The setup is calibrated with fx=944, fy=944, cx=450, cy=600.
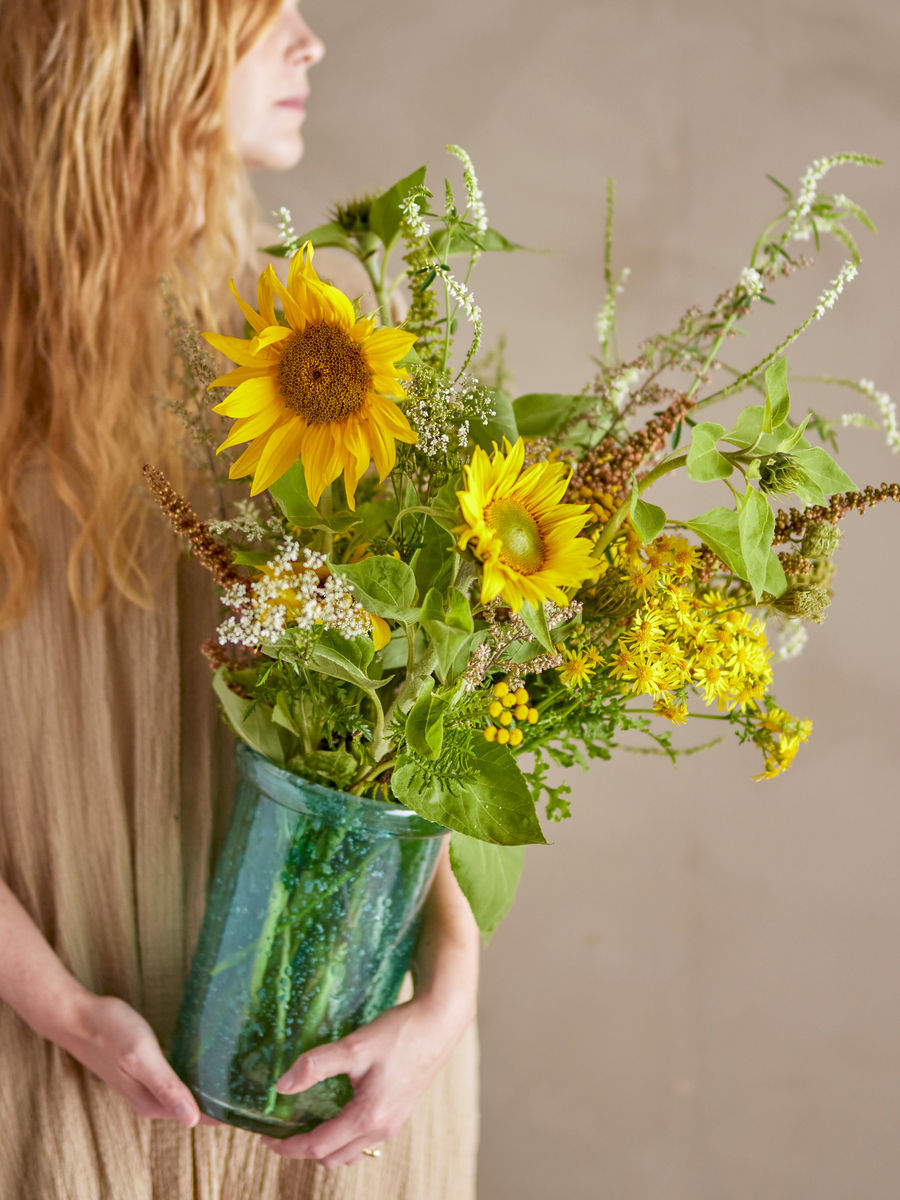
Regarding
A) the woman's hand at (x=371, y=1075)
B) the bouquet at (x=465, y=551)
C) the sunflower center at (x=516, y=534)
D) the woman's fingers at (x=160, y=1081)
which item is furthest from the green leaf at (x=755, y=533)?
the woman's fingers at (x=160, y=1081)

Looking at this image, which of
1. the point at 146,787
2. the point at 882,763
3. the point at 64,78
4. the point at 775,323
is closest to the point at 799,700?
the point at 882,763

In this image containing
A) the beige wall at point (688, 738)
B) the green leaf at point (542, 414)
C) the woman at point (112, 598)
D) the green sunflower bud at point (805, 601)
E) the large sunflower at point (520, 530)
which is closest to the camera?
the large sunflower at point (520, 530)

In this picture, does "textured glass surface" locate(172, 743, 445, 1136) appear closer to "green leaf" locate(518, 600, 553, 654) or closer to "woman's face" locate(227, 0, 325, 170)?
"green leaf" locate(518, 600, 553, 654)

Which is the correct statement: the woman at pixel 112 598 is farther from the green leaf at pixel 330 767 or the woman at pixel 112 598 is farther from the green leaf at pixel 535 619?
the green leaf at pixel 535 619

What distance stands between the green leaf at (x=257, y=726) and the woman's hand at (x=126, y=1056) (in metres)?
0.26

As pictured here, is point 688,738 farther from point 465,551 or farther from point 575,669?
point 465,551

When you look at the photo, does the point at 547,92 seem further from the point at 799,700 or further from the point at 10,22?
the point at 799,700

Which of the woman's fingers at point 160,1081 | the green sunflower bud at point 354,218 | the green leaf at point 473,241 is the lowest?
the woman's fingers at point 160,1081

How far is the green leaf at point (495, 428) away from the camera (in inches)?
19.9

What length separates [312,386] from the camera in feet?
1.48

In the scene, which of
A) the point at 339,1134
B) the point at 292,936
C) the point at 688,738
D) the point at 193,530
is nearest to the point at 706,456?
Result: the point at 193,530

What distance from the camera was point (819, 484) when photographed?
0.47 m

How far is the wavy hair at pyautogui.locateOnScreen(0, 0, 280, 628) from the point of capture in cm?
79

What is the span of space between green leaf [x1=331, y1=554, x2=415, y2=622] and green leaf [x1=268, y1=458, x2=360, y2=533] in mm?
47
